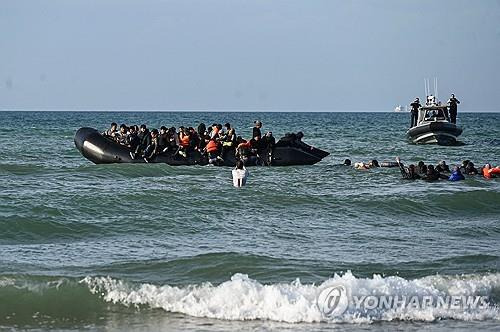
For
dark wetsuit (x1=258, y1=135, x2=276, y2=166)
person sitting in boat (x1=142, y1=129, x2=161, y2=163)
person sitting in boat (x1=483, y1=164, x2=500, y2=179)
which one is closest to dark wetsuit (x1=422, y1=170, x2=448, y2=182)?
person sitting in boat (x1=483, y1=164, x2=500, y2=179)

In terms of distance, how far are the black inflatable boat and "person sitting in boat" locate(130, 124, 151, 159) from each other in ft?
0.58

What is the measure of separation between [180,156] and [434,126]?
15174 millimetres

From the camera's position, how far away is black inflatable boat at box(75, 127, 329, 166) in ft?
79.2

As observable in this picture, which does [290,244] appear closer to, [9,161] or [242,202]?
[242,202]

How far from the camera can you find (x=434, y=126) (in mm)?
36375

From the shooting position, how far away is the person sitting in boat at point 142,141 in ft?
79.7

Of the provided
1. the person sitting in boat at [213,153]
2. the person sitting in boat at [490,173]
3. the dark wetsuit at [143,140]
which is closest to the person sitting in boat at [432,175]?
the person sitting in boat at [490,173]

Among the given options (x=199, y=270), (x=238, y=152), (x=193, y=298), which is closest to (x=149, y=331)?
(x=193, y=298)

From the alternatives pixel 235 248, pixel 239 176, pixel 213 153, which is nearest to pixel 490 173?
pixel 239 176

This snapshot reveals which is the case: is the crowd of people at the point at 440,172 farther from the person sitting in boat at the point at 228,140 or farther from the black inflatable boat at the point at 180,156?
the person sitting in boat at the point at 228,140

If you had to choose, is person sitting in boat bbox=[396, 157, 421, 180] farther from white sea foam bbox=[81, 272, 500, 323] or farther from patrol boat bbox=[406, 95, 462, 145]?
patrol boat bbox=[406, 95, 462, 145]

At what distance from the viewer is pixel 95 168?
2394cm

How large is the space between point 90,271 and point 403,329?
4.05 metres

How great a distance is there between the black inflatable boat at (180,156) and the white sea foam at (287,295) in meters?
13.8
